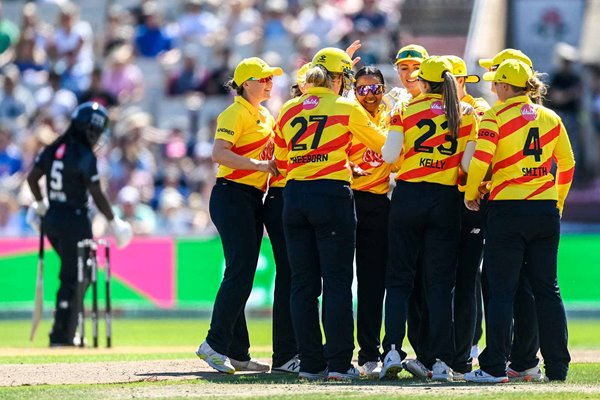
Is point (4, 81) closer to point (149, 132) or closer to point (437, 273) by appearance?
point (149, 132)

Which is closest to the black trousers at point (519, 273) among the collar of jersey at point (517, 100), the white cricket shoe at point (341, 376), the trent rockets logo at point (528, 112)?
the trent rockets logo at point (528, 112)

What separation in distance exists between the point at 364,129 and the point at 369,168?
68cm

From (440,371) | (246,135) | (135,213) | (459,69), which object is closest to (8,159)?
(135,213)

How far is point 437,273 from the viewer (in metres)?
11.6

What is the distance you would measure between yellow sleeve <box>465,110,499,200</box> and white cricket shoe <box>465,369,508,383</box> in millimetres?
1464

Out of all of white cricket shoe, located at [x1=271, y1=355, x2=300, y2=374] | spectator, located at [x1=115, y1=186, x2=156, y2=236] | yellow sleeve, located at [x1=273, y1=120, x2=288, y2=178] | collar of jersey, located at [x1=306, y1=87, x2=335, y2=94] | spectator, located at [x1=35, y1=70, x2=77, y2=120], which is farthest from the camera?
spectator, located at [x1=35, y1=70, x2=77, y2=120]

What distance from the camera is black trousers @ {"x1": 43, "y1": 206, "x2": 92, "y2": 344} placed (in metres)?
15.9

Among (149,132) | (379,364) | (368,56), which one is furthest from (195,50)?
(379,364)

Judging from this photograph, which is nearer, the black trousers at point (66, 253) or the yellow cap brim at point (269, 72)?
the yellow cap brim at point (269, 72)

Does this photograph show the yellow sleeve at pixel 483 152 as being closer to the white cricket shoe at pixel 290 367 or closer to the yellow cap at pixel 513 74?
the yellow cap at pixel 513 74

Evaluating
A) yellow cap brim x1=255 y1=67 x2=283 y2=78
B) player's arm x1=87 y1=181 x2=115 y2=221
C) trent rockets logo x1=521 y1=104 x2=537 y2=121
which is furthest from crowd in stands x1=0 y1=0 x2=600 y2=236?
trent rockets logo x1=521 y1=104 x2=537 y2=121

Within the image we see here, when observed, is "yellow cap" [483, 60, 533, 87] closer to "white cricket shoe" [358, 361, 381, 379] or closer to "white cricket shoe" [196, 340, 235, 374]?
"white cricket shoe" [358, 361, 381, 379]

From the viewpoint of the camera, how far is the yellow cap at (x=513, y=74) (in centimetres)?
1141

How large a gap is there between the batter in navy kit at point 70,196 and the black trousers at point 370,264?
4341mm
